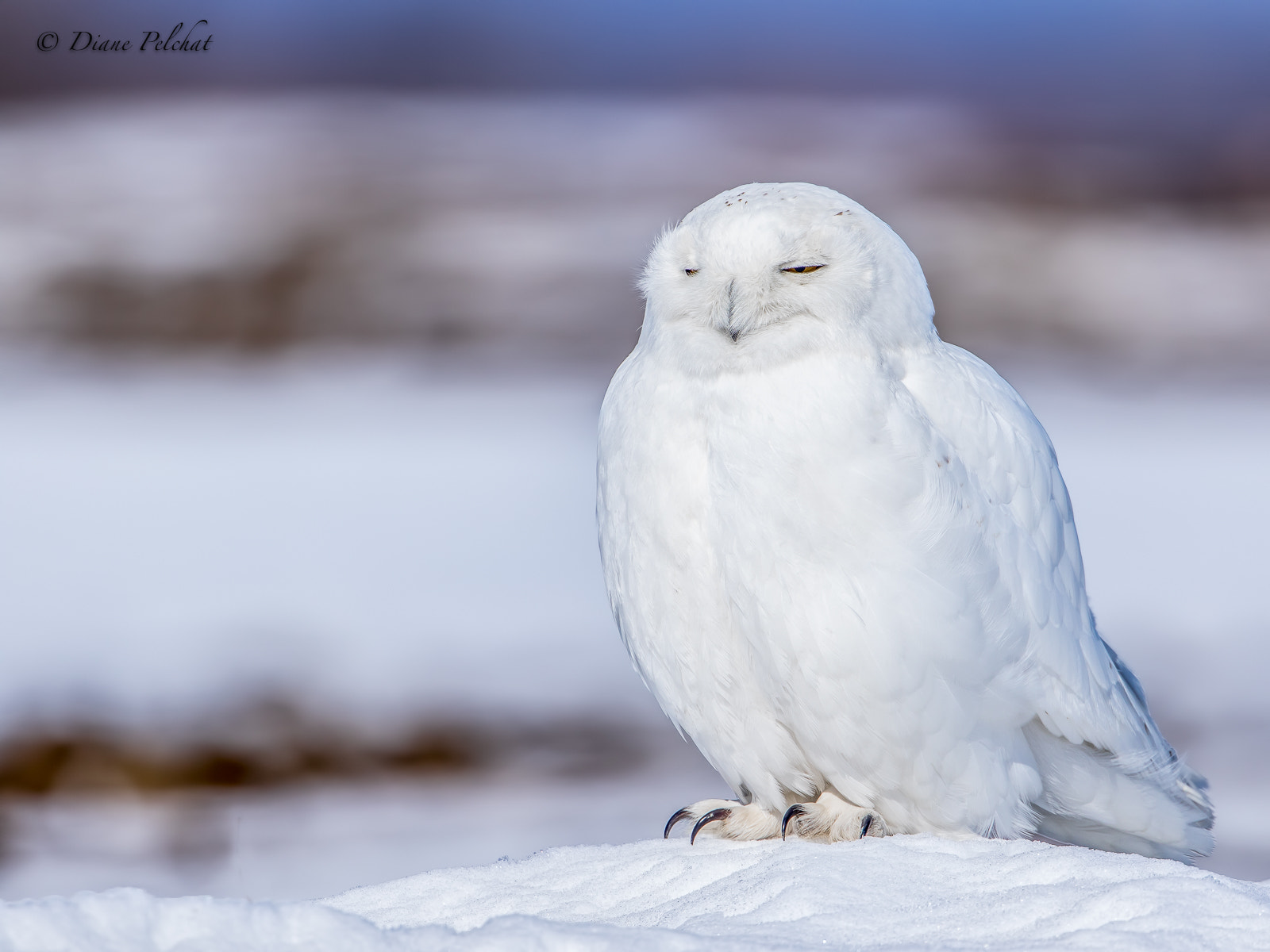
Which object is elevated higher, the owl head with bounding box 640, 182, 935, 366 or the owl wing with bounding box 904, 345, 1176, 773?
the owl head with bounding box 640, 182, 935, 366

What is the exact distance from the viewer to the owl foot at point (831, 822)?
6.95 ft

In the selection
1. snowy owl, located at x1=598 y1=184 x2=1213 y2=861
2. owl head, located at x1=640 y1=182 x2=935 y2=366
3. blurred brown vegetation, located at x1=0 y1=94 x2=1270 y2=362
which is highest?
blurred brown vegetation, located at x1=0 y1=94 x2=1270 y2=362

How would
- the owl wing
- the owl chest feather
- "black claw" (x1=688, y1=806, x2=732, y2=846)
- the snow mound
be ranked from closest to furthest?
the snow mound → the owl chest feather → the owl wing → "black claw" (x1=688, y1=806, x2=732, y2=846)

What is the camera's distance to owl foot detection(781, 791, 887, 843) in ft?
6.95

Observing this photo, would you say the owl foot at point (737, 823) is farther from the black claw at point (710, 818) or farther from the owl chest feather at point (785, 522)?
the owl chest feather at point (785, 522)

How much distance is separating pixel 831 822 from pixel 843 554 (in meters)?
0.55

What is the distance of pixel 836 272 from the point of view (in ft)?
6.50

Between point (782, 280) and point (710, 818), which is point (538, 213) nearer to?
point (782, 280)

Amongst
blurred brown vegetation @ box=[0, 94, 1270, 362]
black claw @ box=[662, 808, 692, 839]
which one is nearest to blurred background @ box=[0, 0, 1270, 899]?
blurred brown vegetation @ box=[0, 94, 1270, 362]

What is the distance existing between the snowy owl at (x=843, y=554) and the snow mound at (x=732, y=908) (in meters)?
0.18

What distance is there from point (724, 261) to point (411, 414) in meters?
3.91

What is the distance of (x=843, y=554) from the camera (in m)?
1.92

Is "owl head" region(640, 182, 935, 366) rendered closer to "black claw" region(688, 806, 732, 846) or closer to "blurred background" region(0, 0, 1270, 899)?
"black claw" region(688, 806, 732, 846)

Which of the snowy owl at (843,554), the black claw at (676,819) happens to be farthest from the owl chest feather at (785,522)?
the black claw at (676,819)
